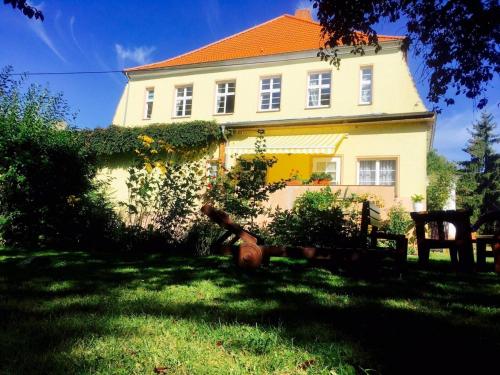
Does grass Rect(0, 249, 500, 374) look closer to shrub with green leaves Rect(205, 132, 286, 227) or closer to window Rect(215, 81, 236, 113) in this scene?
shrub with green leaves Rect(205, 132, 286, 227)

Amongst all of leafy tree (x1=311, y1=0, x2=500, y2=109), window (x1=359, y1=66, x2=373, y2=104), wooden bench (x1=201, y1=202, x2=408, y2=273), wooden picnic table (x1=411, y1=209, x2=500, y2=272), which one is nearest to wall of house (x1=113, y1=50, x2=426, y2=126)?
window (x1=359, y1=66, x2=373, y2=104)

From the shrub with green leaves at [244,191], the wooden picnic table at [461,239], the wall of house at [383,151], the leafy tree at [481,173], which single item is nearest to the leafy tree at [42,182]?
the shrub with green leaves at [244,191]

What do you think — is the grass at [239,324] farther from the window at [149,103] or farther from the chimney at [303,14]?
the chimney at [303,14]

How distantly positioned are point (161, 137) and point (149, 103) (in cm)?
393

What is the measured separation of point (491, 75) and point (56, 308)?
7260 millimetres

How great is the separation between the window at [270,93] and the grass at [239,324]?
13.3 meters

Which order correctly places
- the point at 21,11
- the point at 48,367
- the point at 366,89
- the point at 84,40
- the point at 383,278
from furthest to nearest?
the point at 366,89
the point at 84,40
the point at 21,11
the point at 383,278
the point at 48,367

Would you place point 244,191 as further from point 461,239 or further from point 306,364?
point 306,364

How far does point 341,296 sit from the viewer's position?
11.8 ft

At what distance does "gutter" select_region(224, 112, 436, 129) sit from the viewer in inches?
535

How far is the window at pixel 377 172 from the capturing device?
45.9ft

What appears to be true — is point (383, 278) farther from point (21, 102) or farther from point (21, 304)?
point (21, 102)

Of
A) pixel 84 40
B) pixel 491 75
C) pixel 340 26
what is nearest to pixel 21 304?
pixel 340 26

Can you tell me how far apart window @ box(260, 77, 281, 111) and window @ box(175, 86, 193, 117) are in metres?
3.58
